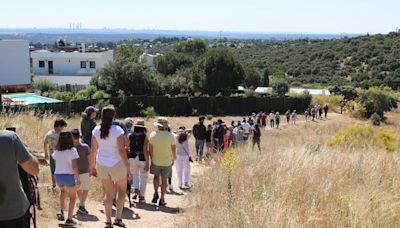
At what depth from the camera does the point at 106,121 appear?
7.76 m

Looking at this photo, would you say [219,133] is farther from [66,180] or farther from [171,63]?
[171,63]

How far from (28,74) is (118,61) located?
33.7ft

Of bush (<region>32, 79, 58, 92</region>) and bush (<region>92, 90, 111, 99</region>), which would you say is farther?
bush (<region>32, 79, 58, 92</region>)

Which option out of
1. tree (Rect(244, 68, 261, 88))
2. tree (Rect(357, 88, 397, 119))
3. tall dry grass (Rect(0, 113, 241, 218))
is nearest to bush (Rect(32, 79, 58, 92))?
tree (Rect(244, 68, 261, 88))

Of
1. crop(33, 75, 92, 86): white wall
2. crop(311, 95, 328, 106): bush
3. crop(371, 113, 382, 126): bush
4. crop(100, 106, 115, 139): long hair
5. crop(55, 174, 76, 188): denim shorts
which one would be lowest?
crop(371, 113, 382, 126): bush

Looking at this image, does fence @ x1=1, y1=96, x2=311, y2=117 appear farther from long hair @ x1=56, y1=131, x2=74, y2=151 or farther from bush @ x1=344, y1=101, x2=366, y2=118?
long hair @ x1=56, y1=131, x2=74, y2=151

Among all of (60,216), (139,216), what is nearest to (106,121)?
(60,216)

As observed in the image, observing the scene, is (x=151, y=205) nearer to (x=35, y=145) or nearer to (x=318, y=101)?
(x=35, y=145)

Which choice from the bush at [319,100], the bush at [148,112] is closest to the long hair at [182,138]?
the bush at [148,112]

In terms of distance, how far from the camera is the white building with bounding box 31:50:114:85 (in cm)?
6969

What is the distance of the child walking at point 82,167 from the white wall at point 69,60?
2418 inches

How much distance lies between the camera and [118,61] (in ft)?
165

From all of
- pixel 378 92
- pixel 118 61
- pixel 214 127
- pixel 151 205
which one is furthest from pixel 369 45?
pixel 151 205

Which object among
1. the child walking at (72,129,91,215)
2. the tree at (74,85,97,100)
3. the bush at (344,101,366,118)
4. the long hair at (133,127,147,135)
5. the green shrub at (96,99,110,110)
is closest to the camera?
the child walking at (72,129,91,215)
